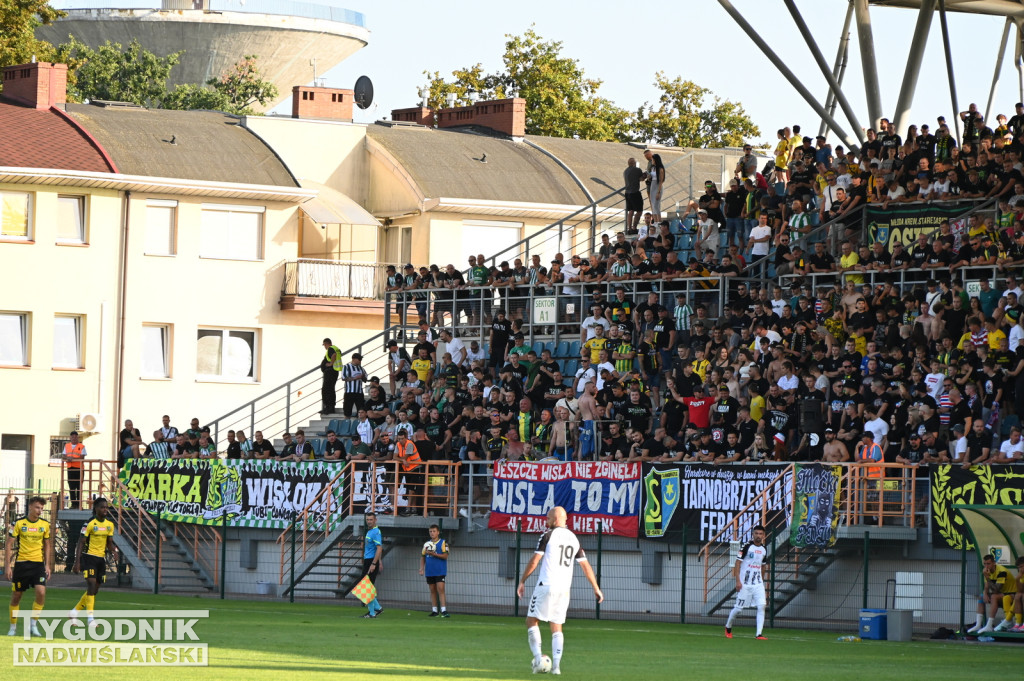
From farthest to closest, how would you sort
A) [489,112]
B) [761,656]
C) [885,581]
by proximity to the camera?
[489,112] < [885,581] < [761,656]

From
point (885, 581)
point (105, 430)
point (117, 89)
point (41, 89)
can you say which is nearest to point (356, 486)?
point (885, 581)

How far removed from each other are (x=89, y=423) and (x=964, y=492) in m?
27.5

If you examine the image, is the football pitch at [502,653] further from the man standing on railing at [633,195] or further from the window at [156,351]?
the window at [156,351]

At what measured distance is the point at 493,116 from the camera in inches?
2303

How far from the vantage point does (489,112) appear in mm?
58656

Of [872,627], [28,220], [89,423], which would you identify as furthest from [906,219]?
[28,220]

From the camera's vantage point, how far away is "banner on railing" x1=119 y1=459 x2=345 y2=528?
33.9m

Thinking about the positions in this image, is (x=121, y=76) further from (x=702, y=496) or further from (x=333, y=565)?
(x=702, y=496)

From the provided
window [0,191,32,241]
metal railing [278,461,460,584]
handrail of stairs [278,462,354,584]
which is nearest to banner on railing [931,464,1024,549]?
metal railing [278,461,460,584]

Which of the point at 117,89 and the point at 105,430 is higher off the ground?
the point at 117,89

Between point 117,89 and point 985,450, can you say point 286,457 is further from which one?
point 117,89

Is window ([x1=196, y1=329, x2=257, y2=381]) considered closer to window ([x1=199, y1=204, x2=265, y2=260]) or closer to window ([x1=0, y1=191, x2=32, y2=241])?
window ([x1=199, y1=204, x2=265, y2=260])

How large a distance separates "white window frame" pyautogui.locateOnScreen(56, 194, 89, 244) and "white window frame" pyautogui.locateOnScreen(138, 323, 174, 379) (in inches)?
113

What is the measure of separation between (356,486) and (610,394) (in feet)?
17.6
